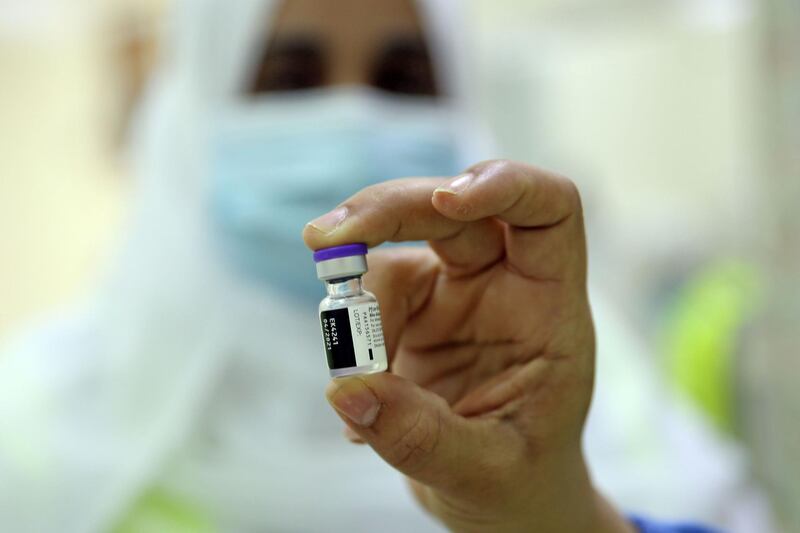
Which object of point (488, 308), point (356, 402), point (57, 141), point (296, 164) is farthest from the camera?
point (57, 141)

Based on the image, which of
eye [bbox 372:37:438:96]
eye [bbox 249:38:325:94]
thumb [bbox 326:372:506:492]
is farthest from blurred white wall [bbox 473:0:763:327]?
thumb [bbox 326:372:506:492]

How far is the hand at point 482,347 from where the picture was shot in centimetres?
48

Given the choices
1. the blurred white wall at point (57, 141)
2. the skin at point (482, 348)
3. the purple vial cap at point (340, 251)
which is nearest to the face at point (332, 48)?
the skin at point (482, 348)

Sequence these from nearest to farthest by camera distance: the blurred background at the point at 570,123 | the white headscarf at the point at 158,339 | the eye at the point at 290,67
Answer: the white headscarf at the point at 158,339 < the eye at the point at 290,67 < the blurred background at the point at 570,123

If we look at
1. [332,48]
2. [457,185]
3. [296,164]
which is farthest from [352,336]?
[332,48]

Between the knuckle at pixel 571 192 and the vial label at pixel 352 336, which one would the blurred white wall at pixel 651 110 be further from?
the vial label at pixel 352 336

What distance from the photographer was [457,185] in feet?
1.59

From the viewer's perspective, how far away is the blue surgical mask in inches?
42.6

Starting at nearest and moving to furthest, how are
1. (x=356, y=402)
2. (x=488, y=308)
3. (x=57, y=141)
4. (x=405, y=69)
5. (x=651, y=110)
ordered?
(x=356, y=402) < (x=488, y=308) < (x=405, y=69) < (x=651, y=110) < (x=57, y=141)

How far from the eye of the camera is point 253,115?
1176mm

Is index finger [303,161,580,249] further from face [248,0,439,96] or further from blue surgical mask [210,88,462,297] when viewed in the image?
face [248,0,439,96]

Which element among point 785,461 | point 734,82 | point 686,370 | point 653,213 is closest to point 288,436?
point 785,461

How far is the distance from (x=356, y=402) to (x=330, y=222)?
0.11 m

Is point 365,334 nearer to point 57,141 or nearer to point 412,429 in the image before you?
point 412,429
